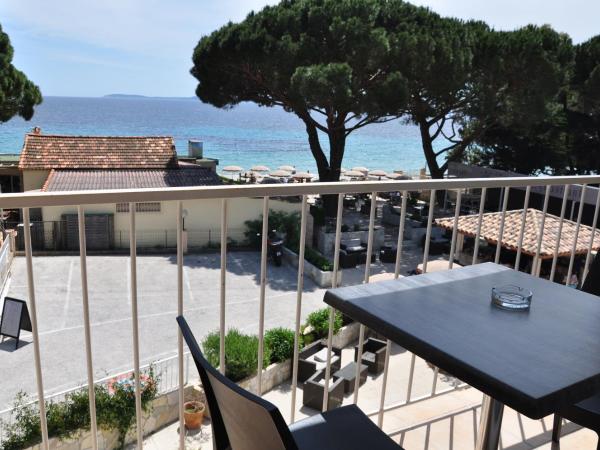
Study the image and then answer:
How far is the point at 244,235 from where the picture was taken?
19656 millimetres

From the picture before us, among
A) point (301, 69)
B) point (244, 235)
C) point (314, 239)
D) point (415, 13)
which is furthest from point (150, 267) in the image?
point (415, 13)

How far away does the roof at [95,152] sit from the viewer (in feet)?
65.1

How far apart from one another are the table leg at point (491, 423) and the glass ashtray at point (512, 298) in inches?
11.0

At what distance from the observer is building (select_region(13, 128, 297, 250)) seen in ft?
58.7

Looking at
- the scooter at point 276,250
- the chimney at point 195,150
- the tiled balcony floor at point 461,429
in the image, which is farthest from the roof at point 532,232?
the chimney at point 195,150

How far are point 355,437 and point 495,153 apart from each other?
25634 mm

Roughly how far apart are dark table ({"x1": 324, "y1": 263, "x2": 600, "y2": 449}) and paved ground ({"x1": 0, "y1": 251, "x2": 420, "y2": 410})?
9.50 metres

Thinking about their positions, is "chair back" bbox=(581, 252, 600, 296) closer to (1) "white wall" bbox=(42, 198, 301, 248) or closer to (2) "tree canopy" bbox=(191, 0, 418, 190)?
(2) "tree canopy" bbox=(191, 0, 418, 190)

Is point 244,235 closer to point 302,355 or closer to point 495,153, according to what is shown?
point 302,355

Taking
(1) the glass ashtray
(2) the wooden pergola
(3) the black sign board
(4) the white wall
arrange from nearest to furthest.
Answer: (1) the glass ashtray → (3) the black sign board → (2) the wooden pergola → (4) the white wall

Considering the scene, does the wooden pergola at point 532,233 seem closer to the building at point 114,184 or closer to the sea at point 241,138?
the building at point 114,184

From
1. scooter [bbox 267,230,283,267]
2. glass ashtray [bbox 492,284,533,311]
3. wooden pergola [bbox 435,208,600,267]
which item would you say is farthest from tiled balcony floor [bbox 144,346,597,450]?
scooter [bbox 267,230,283,267]

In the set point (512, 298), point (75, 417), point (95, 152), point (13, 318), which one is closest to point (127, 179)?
point (95, 152)

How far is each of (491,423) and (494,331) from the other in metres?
0.39
